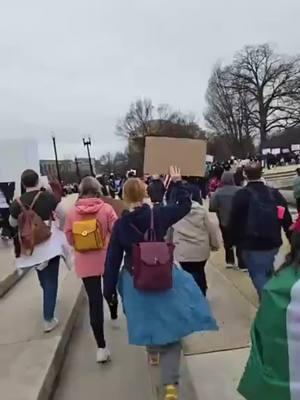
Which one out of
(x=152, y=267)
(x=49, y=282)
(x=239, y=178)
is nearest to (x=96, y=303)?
(x=49, y=282)

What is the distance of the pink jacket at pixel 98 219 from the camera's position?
14.9 feet

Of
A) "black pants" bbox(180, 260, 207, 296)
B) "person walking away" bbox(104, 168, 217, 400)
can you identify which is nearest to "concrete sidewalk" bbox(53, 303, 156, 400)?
"person walking away" bbox(104, 168, 217, 400)

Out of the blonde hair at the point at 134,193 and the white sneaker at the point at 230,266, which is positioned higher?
the blonde hair at the point at 134,193

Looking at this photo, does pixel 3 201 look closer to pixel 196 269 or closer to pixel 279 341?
pixel 196 269

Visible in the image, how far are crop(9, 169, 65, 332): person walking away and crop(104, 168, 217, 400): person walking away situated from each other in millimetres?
1550

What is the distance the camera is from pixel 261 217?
15.8ft

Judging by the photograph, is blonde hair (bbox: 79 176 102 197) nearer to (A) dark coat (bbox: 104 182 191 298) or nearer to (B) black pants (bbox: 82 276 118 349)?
(B) black pants (bbox: 82 276 118 349)

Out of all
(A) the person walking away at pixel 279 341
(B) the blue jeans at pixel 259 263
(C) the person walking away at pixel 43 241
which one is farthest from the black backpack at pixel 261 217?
(A) the person walking away at pixel 279 341

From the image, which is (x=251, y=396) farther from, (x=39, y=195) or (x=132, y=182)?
(x=39, y=195)

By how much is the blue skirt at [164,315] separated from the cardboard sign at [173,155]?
1086mm

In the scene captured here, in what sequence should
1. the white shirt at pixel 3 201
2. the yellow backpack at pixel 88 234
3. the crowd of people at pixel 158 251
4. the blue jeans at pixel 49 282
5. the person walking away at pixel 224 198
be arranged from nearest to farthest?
the crowd of people at pixel 158 251
the yellow backpack at pixel 88 234
the blue jeans at pixel 49 282
the person walking away at pixel 224 198
the white shirt at pixel 3 201

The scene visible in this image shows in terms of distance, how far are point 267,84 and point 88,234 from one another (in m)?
65.7

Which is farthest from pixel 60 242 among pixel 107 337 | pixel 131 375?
pixel 131 375

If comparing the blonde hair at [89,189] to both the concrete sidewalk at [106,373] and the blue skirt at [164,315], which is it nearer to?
the blue skirt at [164,315]
